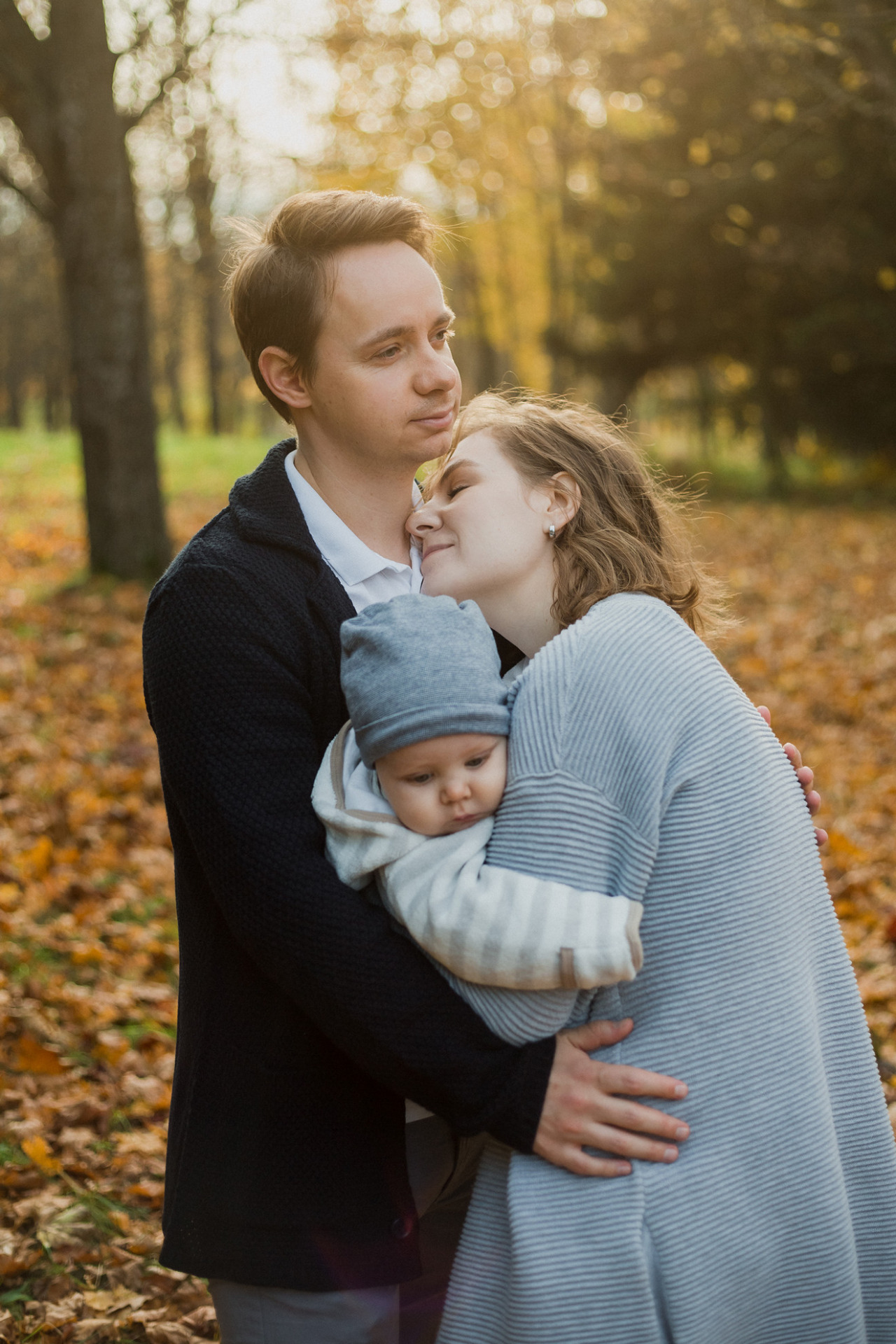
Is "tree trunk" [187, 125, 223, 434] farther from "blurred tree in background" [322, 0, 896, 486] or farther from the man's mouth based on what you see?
the man's mouth

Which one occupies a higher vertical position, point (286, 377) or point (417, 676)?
point (286, 377)

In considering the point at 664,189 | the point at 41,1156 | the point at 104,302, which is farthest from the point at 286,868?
the point at 664,189

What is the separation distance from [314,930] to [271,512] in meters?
0.81

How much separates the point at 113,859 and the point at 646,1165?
4.08m

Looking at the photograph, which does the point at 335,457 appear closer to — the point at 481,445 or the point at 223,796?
the point at 481,445

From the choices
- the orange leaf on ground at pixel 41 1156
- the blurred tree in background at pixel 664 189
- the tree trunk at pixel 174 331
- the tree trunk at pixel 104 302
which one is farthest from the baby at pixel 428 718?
the tree trunk at pixel 174 331

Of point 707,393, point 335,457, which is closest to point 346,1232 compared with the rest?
point 335,457

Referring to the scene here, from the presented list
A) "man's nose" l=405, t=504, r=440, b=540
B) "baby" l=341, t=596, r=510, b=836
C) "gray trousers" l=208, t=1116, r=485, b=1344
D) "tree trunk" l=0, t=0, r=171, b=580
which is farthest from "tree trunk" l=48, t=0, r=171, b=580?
"baby" l=341, t=596, r=510, b=836

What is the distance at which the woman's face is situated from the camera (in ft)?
7.13

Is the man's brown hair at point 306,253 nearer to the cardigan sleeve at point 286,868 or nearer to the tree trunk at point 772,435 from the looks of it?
the cardigan sleeve at point 286,868

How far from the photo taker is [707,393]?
75.0 feet

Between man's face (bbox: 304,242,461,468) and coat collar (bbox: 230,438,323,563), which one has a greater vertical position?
man's face (bbox: 304,242,461,468)

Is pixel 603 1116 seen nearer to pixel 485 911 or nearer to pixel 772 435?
pixel 485 911

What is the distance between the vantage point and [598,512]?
7.35ft
